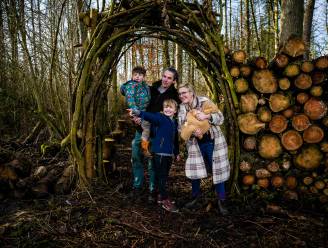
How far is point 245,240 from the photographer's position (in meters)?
2.52

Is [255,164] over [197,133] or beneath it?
beneath

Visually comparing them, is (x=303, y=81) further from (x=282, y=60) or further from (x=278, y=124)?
(x=278, y=124)

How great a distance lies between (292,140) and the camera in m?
3.22

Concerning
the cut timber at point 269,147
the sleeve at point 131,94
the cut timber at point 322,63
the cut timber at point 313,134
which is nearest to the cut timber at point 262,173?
the cut timber at point 269,147

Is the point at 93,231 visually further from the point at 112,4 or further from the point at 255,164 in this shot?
the point at 112,4

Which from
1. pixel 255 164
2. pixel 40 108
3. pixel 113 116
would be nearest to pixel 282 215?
pixel 255 164

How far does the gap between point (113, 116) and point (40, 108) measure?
4.36 m

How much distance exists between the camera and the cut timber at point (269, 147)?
3275 millimetres

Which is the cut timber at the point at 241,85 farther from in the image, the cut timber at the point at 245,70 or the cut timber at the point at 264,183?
the cut timber at the point at 264,183

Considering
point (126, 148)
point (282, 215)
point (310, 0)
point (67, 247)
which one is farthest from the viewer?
point (310, 0)

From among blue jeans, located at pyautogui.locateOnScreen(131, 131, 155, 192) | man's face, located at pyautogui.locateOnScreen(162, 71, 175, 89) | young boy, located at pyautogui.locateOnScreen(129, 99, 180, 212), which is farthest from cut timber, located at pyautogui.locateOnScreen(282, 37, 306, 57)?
blue jeans, located at pyautogui.locateOnScreen(131, 131, 155, 192)

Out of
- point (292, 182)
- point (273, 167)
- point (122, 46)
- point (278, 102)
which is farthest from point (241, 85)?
point (122, 46)

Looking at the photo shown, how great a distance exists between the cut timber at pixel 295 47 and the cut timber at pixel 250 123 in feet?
2.62

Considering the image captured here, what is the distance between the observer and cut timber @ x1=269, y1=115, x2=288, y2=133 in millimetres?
3225
